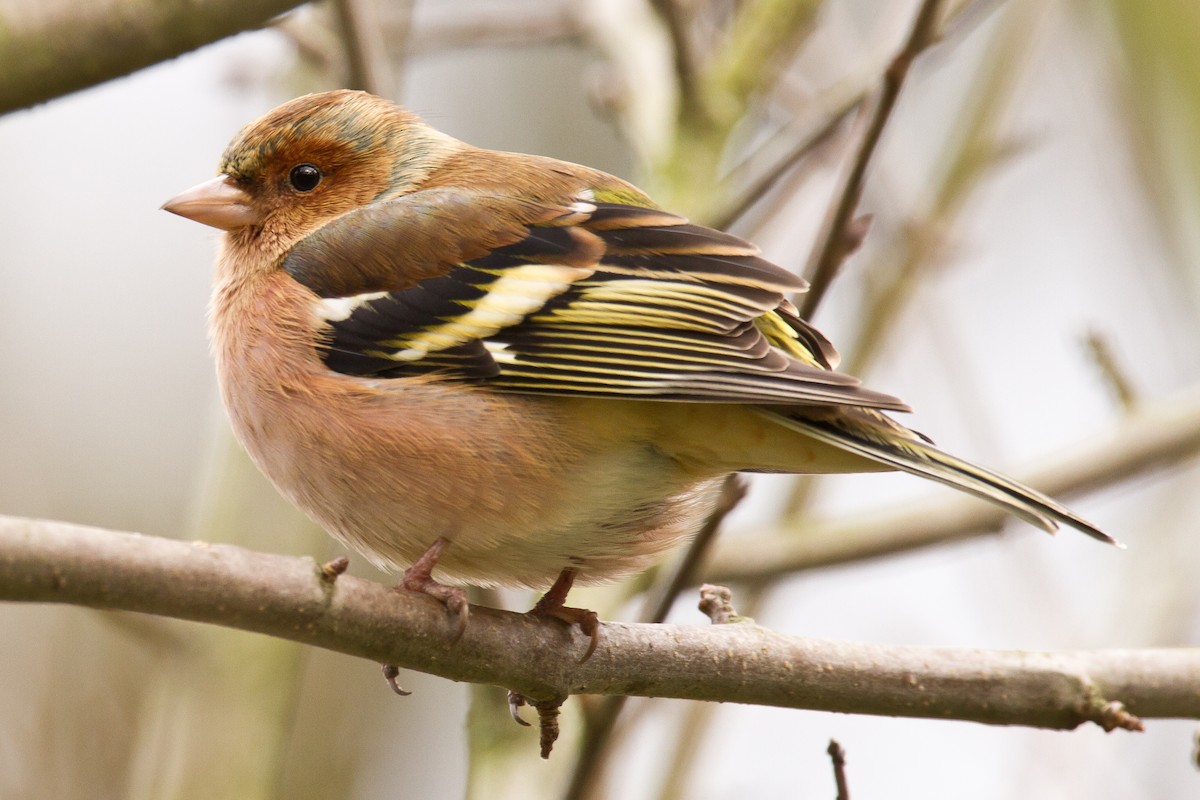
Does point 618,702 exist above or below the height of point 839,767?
above

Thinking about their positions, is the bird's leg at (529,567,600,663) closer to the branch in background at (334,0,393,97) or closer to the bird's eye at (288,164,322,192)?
the bird's eye at (288,164,322,192)

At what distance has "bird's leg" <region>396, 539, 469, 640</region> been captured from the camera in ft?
9.42

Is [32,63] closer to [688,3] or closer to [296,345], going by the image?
[296,345]

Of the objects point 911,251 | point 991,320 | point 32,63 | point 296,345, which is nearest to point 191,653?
point 296,345

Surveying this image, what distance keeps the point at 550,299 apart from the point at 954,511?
1.86 m

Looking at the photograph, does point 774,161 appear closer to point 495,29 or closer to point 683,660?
point 495,29

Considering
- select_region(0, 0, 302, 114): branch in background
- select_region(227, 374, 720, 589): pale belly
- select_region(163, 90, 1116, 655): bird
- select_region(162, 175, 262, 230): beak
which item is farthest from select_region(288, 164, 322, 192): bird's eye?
select_region(0, 0, 302, 114): branch in background

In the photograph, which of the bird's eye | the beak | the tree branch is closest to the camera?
the tree branch

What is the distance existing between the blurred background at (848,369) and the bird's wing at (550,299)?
64 centimetres

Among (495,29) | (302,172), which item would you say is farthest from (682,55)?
(302,172)

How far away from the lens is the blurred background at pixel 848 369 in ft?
15.3

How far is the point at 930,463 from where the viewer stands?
3.04m

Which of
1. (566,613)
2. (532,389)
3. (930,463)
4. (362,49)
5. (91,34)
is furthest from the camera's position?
(362,49)

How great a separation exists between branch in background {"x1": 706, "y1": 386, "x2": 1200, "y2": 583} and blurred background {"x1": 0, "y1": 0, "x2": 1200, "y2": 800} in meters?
0.03
